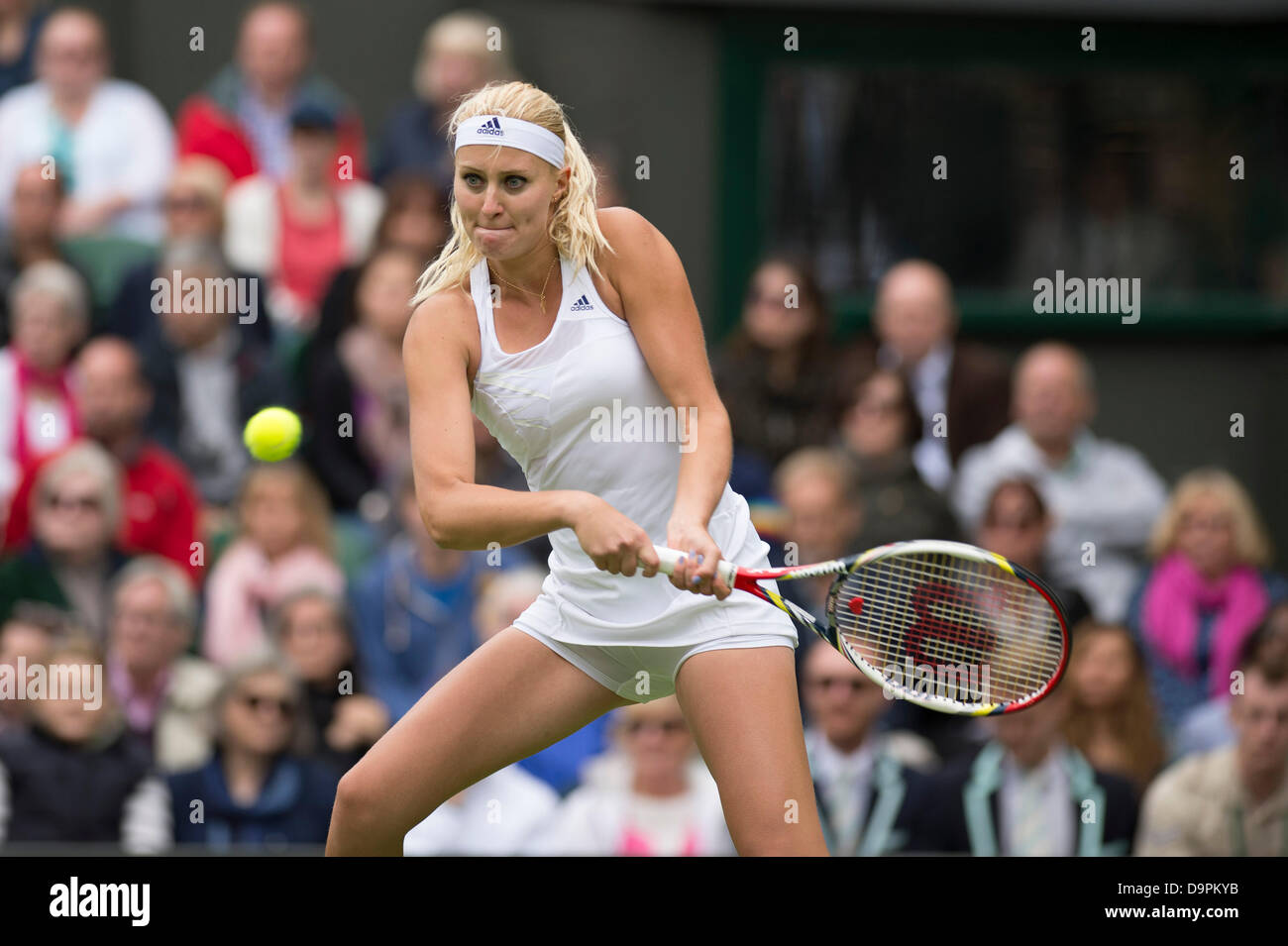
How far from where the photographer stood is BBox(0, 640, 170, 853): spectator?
6152mm

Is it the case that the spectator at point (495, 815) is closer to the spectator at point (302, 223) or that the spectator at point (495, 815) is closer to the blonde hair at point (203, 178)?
the spectator at point (302, 223)

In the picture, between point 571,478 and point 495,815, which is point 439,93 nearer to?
point 495,815

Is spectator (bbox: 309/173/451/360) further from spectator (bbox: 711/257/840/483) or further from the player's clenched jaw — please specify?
the player's clenched jaw

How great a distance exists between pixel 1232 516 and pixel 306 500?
3210 mm

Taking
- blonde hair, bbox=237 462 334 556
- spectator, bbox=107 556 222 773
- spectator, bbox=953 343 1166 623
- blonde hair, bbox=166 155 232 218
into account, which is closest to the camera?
spectator, bbox=107 556 222 773

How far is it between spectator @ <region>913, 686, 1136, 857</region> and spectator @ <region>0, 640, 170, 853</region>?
2.39 metres

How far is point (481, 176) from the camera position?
4051 mm

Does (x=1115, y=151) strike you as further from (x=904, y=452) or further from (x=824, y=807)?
(x=824, y=807)

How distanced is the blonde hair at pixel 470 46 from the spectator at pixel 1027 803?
3134 millimetres

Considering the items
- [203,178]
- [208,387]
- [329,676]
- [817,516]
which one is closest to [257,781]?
[329,676]

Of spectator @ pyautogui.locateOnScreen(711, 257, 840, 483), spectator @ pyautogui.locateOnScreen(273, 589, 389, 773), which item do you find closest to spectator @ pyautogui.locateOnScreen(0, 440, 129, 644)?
spectator @ pyautogui.locateOnScreen(273, 589, 389, 773)

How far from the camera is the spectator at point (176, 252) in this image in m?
7.19

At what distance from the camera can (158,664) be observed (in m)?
6.63

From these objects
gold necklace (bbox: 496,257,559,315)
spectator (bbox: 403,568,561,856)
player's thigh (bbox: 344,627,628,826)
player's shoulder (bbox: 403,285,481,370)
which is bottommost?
spectator (bbox: 403,568,561,856)
